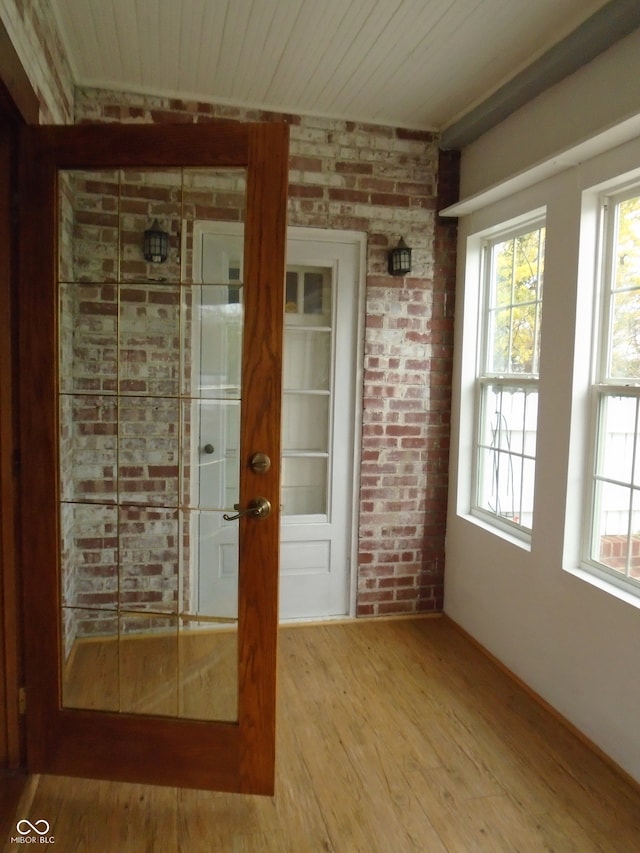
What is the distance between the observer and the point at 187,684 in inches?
81.0

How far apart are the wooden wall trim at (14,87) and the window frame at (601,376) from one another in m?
2.14

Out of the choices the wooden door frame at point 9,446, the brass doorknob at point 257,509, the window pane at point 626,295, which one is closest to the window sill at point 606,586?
the window pane at point 626,295

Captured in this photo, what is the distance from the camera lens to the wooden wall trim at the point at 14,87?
1617mm

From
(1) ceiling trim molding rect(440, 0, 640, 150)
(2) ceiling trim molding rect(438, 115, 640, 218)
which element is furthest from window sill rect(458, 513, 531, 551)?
(1) ceiling trim molding rect(440, 0, 640, 150)

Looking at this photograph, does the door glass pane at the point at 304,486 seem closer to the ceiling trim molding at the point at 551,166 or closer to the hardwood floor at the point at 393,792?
the hardwood floor at the point at 393,792

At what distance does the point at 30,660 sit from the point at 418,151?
10.2 ft

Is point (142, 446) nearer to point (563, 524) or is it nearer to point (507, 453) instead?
point (563, 524)

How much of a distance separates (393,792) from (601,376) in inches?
71.1

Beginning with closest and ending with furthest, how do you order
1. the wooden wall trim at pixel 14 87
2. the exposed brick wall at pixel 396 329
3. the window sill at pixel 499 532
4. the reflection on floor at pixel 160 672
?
1. the wooden wall trim at pixel 14 87
2. the reflection on floor at pixel 160 672
3. the window sill at pixel 499 532
4. the exposed brick wall at pixel 396 329

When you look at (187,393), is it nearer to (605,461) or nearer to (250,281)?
(250,281)

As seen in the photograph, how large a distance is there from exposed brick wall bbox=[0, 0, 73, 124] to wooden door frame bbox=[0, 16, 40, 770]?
0.11m

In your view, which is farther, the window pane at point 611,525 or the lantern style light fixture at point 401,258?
the lantern style light fixture at point 401,258

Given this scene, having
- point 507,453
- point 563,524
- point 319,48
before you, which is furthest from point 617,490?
point 319,48

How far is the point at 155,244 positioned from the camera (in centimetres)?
200
